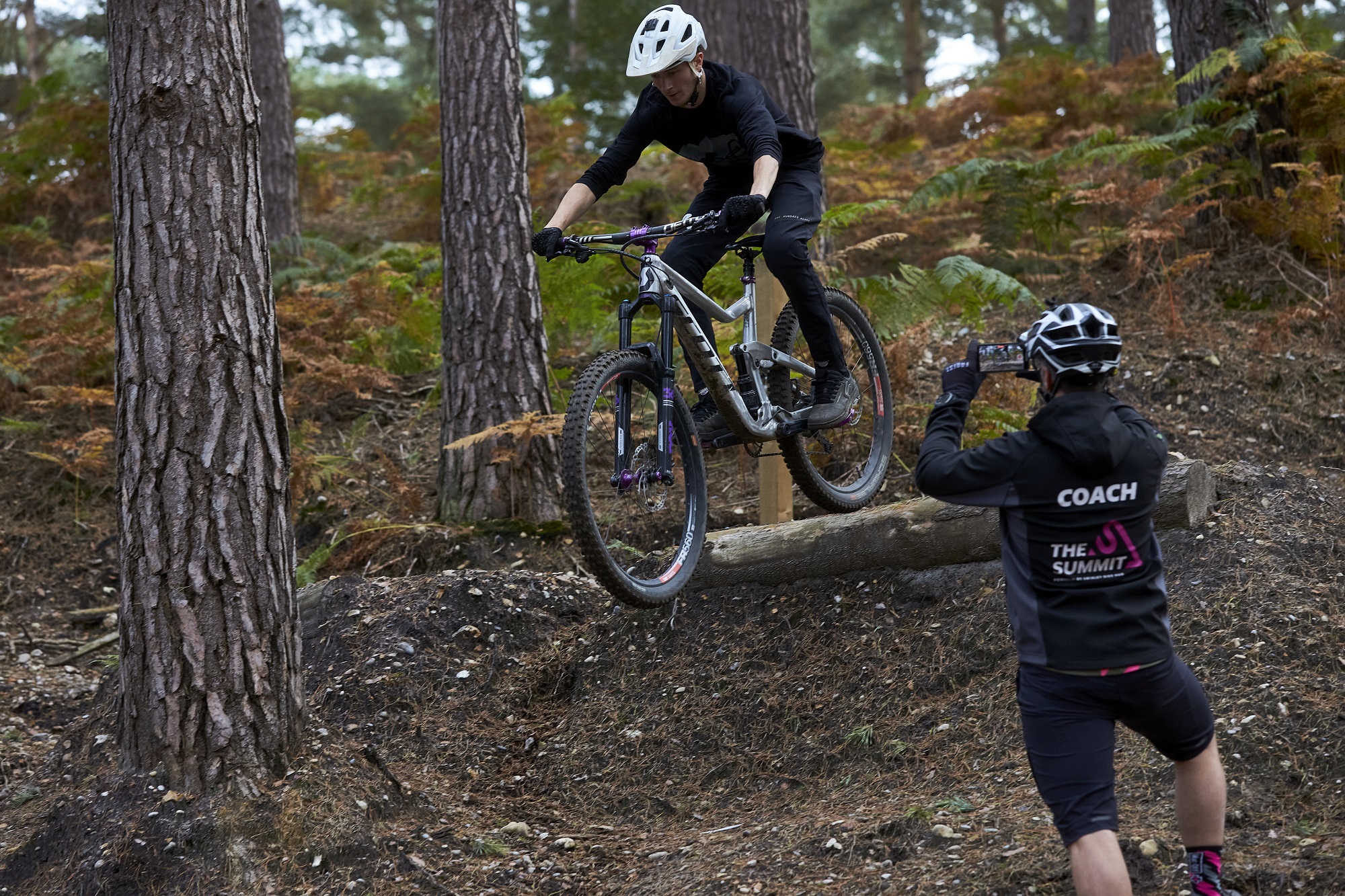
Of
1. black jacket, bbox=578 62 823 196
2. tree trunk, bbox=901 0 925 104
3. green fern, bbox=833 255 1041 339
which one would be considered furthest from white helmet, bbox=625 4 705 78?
tree trunk, bbox=901 0 925 104

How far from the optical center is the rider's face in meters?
4.93

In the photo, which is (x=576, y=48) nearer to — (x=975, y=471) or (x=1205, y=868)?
(x=975, y=471)

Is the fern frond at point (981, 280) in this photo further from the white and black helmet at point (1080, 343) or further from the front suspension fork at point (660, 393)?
the white and black helmet at point (1080, 343)

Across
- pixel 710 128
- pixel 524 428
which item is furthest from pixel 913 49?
A: pixel 710 128

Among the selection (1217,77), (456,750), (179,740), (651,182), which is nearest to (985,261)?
(1217,77)

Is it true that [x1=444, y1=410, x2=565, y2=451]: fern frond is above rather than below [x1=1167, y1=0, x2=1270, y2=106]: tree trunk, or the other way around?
below

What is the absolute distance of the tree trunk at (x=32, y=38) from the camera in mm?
18734

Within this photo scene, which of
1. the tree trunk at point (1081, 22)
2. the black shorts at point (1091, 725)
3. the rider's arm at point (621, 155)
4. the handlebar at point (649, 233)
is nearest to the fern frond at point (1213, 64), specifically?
the rider's arm at point (621, 155)

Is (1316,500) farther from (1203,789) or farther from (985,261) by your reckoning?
(985,261)

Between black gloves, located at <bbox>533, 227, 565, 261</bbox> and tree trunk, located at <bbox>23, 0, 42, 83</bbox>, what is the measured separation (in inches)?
711

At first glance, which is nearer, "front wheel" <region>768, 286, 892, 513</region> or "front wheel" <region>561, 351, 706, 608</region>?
"front wheel" <region>561, 351, 706, 608</region>

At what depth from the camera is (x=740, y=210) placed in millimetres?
4652

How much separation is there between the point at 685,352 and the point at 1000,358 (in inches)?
73.2

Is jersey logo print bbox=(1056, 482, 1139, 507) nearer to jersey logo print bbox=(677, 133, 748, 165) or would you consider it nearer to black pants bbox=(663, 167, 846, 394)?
black pants bbox=(663, 167, 846, 394)
